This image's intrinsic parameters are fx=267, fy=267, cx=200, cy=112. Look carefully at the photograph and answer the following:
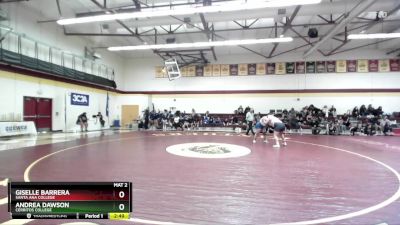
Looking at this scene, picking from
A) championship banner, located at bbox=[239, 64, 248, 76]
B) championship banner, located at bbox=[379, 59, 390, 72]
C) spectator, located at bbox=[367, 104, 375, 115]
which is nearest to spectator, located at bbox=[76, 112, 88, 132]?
championship banner, located at bbox=[239, 64, 248, 76]

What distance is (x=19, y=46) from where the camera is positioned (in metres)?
13.9

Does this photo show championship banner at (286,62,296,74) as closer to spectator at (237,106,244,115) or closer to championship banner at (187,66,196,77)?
spectator at (237,106,244,115)

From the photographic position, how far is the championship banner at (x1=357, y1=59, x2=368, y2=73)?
20359 mm

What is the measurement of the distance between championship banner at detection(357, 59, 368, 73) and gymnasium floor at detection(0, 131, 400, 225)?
1415cm

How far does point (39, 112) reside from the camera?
15742 millimetres

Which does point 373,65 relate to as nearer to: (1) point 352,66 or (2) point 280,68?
(1) point 352,66

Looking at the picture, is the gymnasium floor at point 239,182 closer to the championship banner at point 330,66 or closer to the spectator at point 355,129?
the spectator at point 355,129

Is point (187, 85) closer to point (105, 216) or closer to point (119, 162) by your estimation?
point (119, 162)

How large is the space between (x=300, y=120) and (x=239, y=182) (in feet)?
49.8

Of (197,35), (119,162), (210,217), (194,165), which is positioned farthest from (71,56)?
(210,217)

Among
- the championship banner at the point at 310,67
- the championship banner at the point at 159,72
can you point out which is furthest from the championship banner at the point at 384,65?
the championship banner at the point at 159,72

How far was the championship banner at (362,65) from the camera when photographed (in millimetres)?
20359
